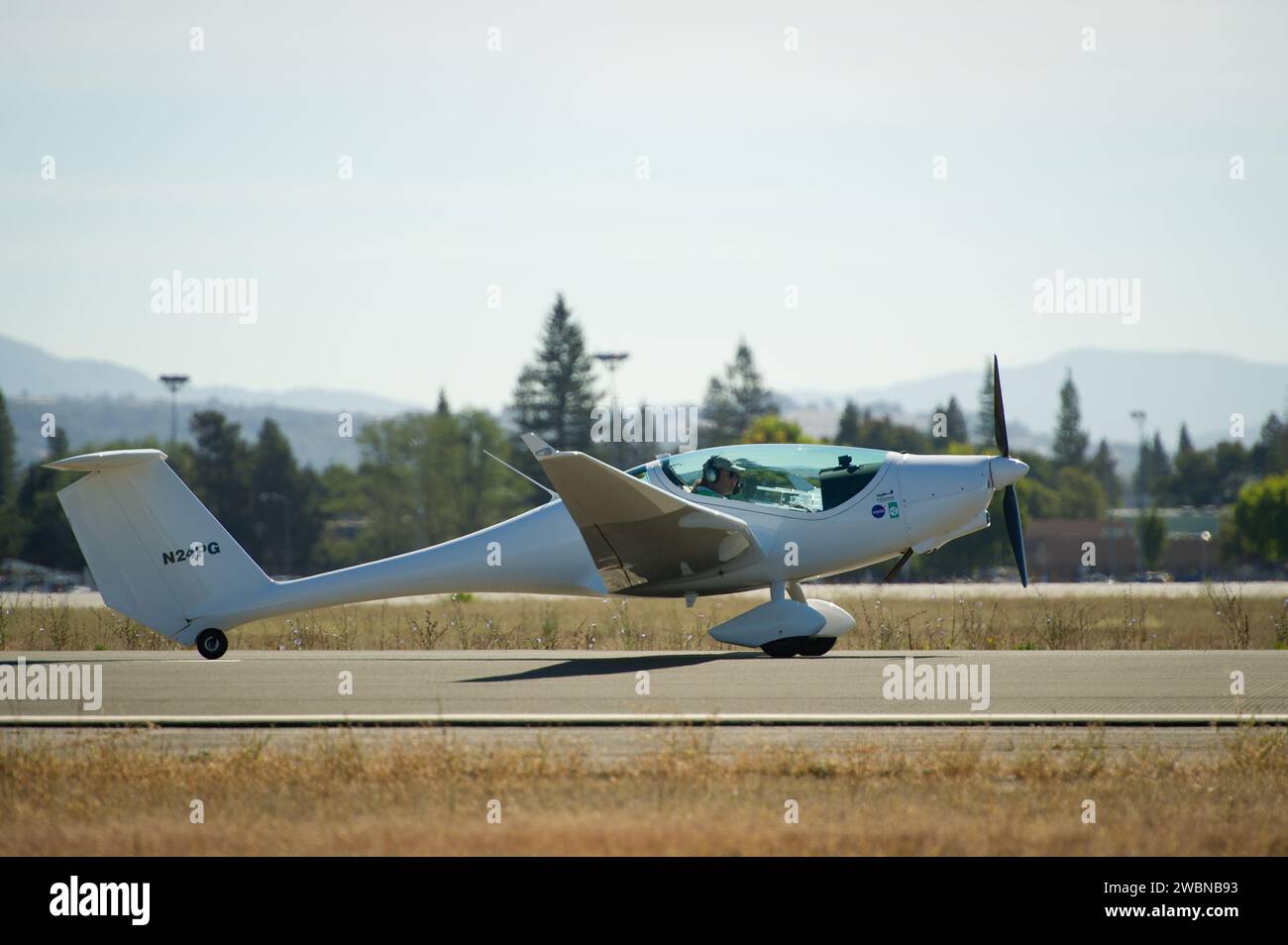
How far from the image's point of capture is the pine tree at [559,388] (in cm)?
11925

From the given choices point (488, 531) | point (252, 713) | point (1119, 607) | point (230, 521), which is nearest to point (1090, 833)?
point (252, 713)

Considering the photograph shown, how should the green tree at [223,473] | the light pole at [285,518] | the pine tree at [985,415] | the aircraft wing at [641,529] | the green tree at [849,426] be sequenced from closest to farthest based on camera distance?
the aircraft wing at [641,529] → the light pole at [285,518] → the green tree at [223,473] → the green tree at [849,426] → the pine tree at [985,415]

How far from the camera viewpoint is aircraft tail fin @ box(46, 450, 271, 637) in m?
16.7

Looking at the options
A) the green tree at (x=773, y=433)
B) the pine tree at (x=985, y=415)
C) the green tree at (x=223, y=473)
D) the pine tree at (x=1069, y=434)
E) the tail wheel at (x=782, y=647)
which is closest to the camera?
the tail wheel at (x=782, y=647)

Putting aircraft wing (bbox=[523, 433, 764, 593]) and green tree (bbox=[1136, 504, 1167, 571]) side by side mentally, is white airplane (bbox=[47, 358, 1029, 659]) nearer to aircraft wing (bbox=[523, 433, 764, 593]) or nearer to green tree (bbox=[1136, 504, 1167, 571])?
aircraft wing (bbox=[523, 433, 764, 593])

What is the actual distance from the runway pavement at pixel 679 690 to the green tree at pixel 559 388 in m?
102

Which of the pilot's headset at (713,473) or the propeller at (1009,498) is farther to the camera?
the propeller at (1009,498)

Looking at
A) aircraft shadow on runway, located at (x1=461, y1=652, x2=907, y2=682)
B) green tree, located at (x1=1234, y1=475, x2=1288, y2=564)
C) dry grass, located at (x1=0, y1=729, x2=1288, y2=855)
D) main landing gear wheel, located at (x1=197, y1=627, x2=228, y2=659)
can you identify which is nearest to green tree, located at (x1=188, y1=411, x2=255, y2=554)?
green tree, located at (x1=1234, y1=475, x2=1288, y2=564)

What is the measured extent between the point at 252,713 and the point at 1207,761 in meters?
7.63

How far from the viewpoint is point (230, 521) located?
4887 inches

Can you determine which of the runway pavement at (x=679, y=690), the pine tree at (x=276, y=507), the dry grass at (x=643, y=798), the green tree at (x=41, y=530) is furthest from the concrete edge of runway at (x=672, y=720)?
the green tree at (x=41, y=530)

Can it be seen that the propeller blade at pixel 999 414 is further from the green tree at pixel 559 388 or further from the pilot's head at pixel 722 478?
the green tree at pixel 559 388

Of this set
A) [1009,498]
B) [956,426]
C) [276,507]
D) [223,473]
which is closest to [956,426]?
[956,426]
